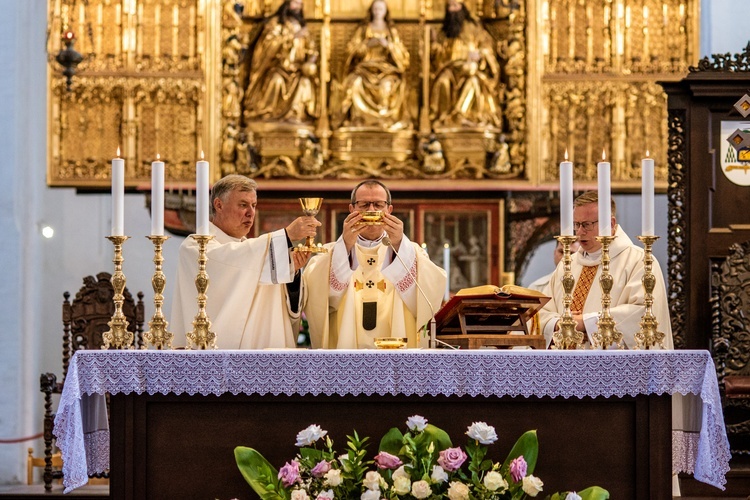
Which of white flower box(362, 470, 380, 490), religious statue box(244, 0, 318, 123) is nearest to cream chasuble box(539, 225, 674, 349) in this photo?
white flower box(362, 470, 380, 490)

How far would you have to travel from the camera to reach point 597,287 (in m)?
6.88

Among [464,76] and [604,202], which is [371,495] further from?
[464,76]

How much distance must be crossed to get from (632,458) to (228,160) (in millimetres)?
6265

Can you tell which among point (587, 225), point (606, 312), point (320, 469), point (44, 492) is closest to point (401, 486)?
A: point (320, 469)

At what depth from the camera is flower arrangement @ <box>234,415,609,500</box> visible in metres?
4.50

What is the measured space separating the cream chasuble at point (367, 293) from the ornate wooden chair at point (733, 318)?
Answer: 2405 millimetres

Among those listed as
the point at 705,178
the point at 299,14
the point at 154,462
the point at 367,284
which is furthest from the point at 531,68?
the point at 154,462

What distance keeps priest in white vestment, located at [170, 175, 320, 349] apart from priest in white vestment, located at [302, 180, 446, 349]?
0.15 m

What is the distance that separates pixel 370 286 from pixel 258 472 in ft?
6.13

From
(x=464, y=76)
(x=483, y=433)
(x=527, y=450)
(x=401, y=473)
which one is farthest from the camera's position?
(x=464, y=76)

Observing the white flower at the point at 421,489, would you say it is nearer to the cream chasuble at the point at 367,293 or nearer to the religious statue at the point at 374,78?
the cream chasuble at the point at 367,293

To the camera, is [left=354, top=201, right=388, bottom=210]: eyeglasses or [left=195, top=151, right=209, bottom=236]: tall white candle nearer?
[left=195, top=151, right=209, bottom=236]: tall white candle

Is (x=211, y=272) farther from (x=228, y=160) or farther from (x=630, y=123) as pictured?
(x=630, y=123)

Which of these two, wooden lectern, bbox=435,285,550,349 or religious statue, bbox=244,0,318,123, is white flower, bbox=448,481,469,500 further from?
religious statue, bbox=244,0,318,123
